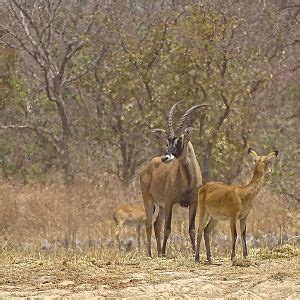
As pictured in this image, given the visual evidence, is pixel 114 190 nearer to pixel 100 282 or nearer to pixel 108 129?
pixel 108 129

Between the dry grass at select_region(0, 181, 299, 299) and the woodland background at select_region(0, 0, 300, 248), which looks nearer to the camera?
the dry grass at select_region(0, 181, 299, 299)

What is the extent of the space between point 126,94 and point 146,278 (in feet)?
41.9

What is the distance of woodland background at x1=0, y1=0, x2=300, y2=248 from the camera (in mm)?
19484

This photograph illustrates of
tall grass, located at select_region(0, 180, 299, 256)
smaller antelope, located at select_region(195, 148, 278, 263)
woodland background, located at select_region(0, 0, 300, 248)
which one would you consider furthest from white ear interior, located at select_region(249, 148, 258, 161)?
woodland background, located at select_region(0, 0, 300, 248)

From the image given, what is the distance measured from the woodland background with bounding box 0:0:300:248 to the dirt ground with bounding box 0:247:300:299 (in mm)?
6081

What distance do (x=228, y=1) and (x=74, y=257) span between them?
11822 mm

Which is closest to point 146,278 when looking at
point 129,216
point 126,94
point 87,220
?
point 129,216

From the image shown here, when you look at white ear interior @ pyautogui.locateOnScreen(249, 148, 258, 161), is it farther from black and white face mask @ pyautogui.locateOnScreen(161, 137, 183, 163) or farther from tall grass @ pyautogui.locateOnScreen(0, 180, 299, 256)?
tall grass @ pyautogui.locateOnScreen(0, 180, 299, 256)

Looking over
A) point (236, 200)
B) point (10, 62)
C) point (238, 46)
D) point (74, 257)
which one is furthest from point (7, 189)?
point (236, 200)

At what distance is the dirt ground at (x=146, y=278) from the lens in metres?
8.29

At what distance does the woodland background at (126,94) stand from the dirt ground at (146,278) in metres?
6.08

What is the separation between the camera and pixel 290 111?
84.6 feet

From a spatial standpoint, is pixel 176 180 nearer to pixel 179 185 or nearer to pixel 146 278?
pixel 179 185

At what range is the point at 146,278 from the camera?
357 inches
